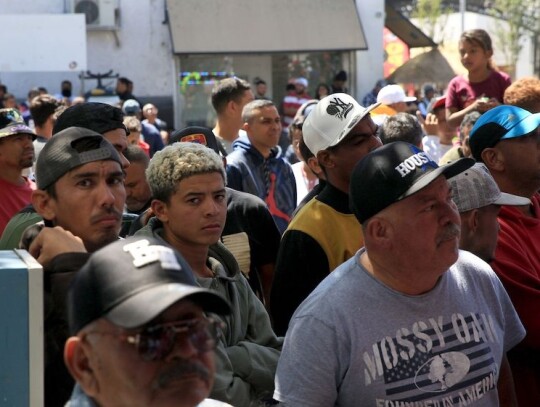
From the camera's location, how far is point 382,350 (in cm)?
343

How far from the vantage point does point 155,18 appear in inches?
1121

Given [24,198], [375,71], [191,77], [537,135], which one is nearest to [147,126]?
[24,198]

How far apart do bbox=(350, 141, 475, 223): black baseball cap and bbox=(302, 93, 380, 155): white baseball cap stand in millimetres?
1358

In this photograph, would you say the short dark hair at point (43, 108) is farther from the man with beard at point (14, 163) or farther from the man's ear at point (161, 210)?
the man's ear at point (161, 210)

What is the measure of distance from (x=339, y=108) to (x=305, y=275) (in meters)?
1.01

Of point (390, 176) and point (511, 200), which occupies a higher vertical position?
point (390, 176)

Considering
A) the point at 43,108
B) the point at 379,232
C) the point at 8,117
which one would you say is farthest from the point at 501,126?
the point at 43,108

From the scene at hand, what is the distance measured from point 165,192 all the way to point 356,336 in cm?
139

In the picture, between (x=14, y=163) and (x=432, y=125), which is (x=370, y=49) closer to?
(x=432, y=125)

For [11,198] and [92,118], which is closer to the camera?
[92,118]

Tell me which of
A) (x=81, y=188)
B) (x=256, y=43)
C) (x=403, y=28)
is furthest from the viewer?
(x=403, y=28)

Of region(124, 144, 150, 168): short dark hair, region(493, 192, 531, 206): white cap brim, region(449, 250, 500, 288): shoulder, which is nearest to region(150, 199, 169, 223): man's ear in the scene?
region(449, 250, 500, 288): shoulder

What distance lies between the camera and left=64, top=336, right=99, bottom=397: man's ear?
2.37 meters

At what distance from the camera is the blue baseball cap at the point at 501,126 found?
5062mm
